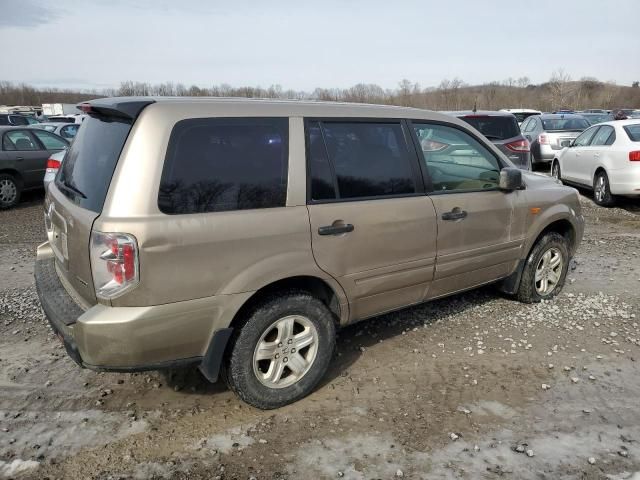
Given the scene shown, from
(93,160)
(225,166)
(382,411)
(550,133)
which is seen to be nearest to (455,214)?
(382,411)

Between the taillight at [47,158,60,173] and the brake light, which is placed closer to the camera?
the brake light

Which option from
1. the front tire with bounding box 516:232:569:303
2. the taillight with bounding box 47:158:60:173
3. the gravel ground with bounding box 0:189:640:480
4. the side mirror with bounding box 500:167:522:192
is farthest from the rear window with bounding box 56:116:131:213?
the taillight with bounding box 47:158:60:173

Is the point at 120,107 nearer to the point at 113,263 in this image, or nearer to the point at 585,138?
the point at 113,263

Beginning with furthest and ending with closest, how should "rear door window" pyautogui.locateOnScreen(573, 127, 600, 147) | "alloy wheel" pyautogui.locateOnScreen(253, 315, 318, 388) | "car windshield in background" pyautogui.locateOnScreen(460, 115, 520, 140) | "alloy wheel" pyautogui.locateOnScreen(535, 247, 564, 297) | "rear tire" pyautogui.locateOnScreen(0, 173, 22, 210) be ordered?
"rear door window" pyautogui.locateOnScreen(573, 127, 600, 147)
"car windshield in background" pyautogui.locateOnScreen(460, 115, 520, 140)
"rear tire" pyautogui.locateOnScreen(0, 173, 22, 210)
"alloy wheel" pyautogui.locateOnScreen(535, 247, 564, 297)
"alloy wheel" pyautogui.locateOnScreen(253, 315, 318, 388)

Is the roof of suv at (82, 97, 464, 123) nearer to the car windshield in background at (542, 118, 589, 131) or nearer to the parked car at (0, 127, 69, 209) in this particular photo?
the parked car at (0, 127, 69, 209)

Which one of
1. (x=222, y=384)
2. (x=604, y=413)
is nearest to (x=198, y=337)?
(x=222, y=384)

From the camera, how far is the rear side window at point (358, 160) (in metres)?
3.18

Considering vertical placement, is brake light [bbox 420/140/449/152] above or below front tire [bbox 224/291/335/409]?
above

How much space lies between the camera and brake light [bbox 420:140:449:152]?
3.79 metres

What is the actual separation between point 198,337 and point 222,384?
2.86ft

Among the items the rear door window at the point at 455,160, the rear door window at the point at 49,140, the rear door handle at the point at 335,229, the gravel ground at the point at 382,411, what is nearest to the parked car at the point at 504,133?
the gravel ground at the point at 382,411

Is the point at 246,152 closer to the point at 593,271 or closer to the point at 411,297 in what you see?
the point at 411,297

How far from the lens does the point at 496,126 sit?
386 inches

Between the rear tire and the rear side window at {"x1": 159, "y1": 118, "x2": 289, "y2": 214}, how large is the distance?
8.52 m
